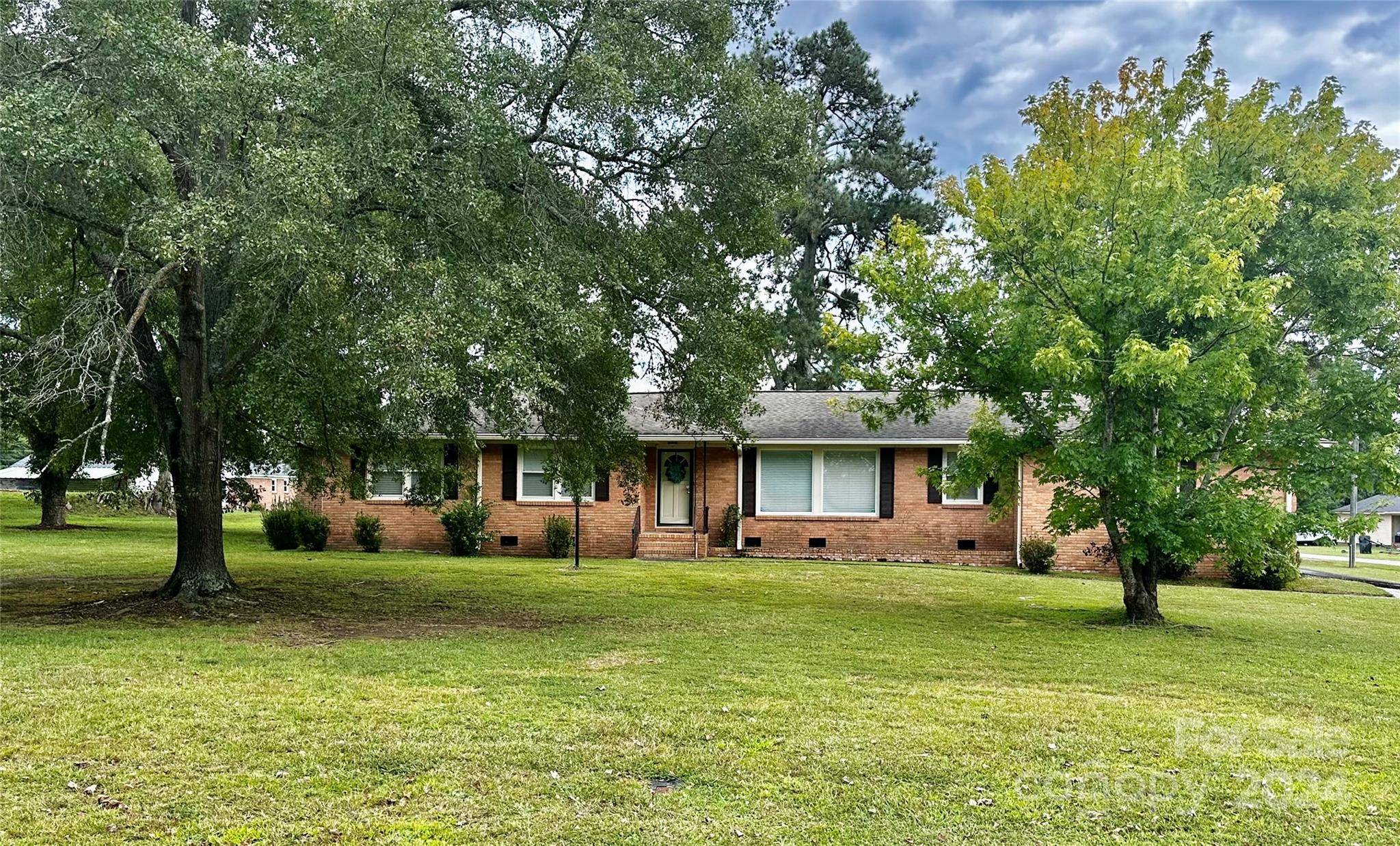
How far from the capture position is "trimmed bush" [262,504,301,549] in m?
19.9

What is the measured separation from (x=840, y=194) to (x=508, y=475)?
53.9 ft

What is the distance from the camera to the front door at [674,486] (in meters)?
20.4

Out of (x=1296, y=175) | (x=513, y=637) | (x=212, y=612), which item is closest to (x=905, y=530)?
(x=1296, y=175)

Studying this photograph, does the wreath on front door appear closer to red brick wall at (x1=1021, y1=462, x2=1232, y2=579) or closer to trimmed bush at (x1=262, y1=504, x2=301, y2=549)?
red brick wall at (x1=1021, y1=462, x2=1232, y2=579)

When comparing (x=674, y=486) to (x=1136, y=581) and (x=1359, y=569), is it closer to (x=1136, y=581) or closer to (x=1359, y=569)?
(x=1136, y=581)

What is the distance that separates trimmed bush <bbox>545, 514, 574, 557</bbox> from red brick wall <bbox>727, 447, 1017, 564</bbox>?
300 cm

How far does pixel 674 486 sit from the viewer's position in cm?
2058

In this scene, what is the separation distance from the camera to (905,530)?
1958cm

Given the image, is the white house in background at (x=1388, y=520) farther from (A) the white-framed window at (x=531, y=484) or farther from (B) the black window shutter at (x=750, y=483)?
(A) the white-framed window at (x=531, y=484)

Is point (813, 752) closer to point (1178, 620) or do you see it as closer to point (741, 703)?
point (741, 703)

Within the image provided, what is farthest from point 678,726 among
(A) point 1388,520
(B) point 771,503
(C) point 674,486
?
(A) point 1388,520

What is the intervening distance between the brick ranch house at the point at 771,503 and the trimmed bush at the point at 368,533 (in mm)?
497

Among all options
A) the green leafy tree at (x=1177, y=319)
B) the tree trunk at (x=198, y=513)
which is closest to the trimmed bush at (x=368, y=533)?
the tree trunk at (x=198, y=513)

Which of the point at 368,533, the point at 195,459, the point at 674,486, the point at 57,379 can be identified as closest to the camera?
the point at 57,379
